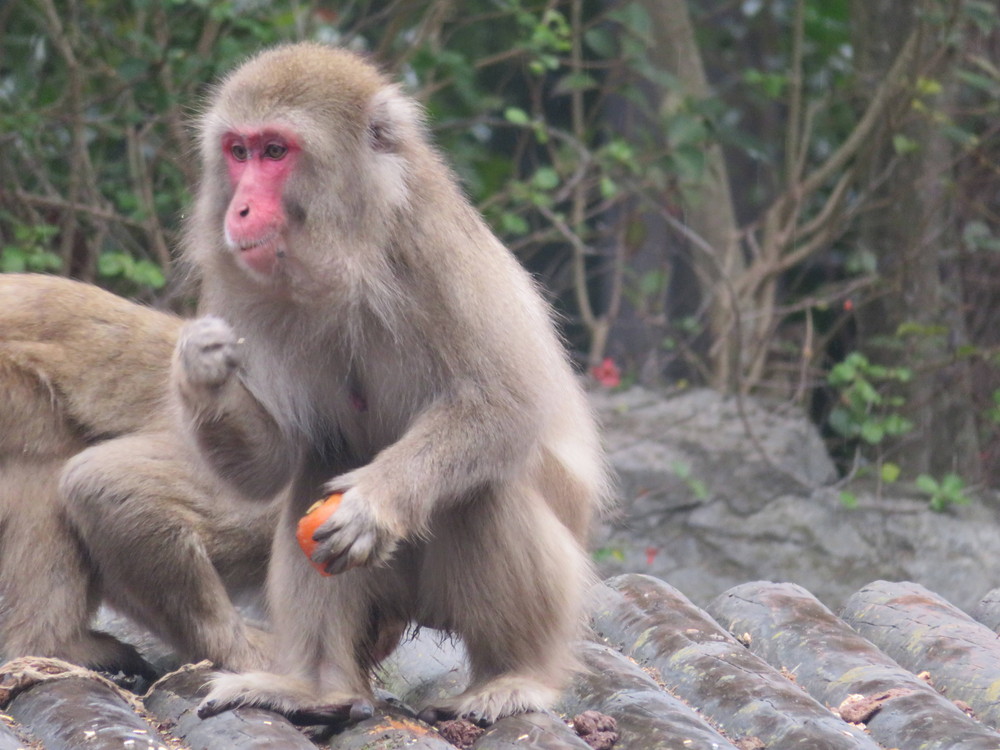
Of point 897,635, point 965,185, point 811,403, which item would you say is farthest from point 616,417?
point 897,635

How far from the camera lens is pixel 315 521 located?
3.29 meters

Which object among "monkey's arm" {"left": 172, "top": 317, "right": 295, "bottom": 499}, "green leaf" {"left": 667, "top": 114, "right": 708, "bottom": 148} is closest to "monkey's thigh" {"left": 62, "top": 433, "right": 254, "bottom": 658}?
"monkey's arm" {"left": 172, "top": 317, "right": 295, "bottom": 499}

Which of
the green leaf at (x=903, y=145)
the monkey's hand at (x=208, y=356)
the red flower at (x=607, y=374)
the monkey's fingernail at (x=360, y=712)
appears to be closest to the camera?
the monkey's fingernail at (x=360, y=712)

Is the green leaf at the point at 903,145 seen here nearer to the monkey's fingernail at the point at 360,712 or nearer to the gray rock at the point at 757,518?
the gray rock at the point at 757,518

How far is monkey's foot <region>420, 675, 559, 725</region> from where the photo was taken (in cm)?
341

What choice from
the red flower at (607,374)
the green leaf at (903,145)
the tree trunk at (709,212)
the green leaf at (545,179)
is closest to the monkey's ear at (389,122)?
the green leaf at (545,179)

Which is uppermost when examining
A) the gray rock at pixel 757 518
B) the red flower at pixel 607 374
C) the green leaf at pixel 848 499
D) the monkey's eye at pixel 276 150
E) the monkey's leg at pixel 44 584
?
the monkey's eye at pixel 276 150

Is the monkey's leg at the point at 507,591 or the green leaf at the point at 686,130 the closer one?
the monkey's leg at the point at 507,591

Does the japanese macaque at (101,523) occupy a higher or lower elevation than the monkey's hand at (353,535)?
lower

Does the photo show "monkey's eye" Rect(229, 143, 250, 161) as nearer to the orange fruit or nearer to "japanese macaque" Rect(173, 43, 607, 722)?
"japanese macaque" Rect(173, 43, 607, 722)

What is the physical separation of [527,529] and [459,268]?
67cm

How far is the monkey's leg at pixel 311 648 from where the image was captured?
341 centimetres

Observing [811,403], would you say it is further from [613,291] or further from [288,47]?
[288,47]

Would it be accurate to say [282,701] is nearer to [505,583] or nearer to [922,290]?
[505,583]
